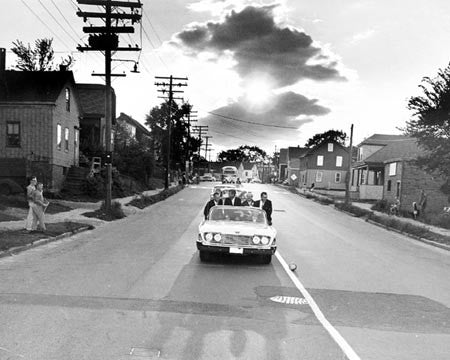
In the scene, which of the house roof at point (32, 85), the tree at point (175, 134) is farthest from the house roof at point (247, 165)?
the house roof at point (32, 85)

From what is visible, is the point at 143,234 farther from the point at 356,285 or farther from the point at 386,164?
the point at 386,164

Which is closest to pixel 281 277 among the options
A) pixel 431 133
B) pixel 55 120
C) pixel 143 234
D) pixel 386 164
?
pixel 143 234

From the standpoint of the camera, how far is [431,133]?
2336 centimetres

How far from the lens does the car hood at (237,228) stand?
10.7 m

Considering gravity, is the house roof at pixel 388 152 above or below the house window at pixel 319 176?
above

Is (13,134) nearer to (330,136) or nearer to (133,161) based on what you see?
(133,161)

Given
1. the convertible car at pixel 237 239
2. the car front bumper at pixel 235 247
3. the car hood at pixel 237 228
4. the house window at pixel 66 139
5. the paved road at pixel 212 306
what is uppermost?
the house window at pixel 66 139

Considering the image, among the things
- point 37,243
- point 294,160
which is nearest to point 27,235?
point 37,243

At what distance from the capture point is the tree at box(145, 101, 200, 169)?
77406 mm

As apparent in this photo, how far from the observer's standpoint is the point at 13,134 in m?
31.1

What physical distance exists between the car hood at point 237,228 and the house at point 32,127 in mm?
20742

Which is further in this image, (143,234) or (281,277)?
(143,234)

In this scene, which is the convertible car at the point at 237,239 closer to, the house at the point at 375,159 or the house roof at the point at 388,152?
the house at the point at 375,159

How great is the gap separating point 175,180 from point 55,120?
45468mm
